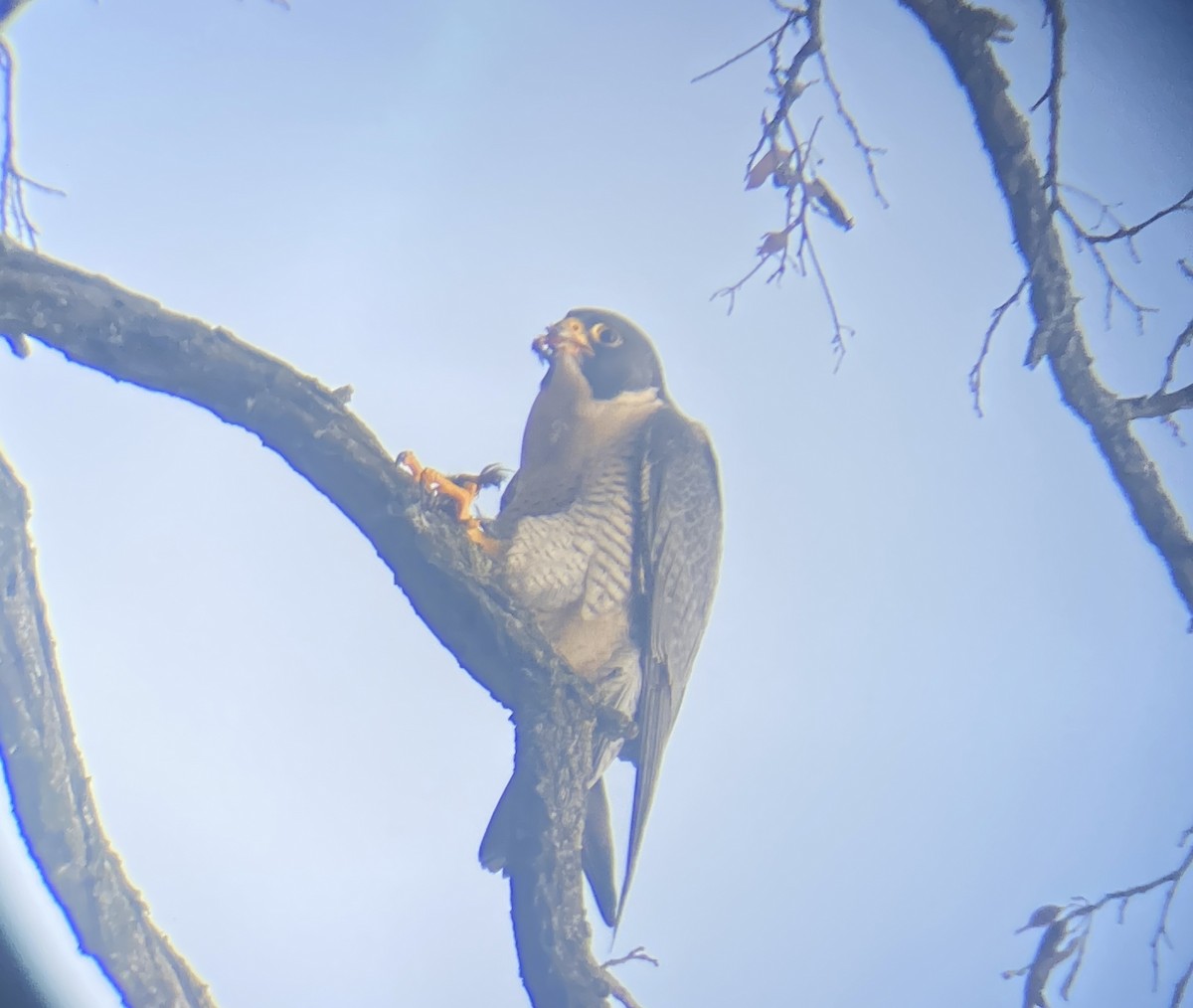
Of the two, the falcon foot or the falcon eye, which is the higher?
the falcon eye

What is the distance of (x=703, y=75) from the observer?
194 cm

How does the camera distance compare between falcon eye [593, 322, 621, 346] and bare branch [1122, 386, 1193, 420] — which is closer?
bare branch [1122, 386, 1193, 420]

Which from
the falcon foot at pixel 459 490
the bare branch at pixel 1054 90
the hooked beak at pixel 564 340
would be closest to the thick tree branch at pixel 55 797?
the falcon foot at pixel 459 490

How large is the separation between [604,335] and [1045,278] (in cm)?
106

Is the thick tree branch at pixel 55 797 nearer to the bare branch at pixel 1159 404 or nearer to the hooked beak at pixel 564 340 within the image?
the hooked beak at pixel 564 340

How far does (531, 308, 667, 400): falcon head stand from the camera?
2062mm

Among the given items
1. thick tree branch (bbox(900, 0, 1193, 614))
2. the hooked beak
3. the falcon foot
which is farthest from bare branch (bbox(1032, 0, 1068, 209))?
the falcon foot

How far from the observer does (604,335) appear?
2104 millimetres

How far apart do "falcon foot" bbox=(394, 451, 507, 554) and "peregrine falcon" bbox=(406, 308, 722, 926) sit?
0.7 inches

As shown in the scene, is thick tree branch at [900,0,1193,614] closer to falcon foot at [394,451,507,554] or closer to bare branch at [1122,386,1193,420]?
bare branch at [1122,386,1193,420]

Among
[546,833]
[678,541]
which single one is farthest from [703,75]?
[546,833]

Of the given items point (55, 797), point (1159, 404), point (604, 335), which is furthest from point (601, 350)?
point (55, 797)

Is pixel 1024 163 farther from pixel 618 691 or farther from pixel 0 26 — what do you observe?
pixel 0 26

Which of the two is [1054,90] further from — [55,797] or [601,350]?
[55,797]
